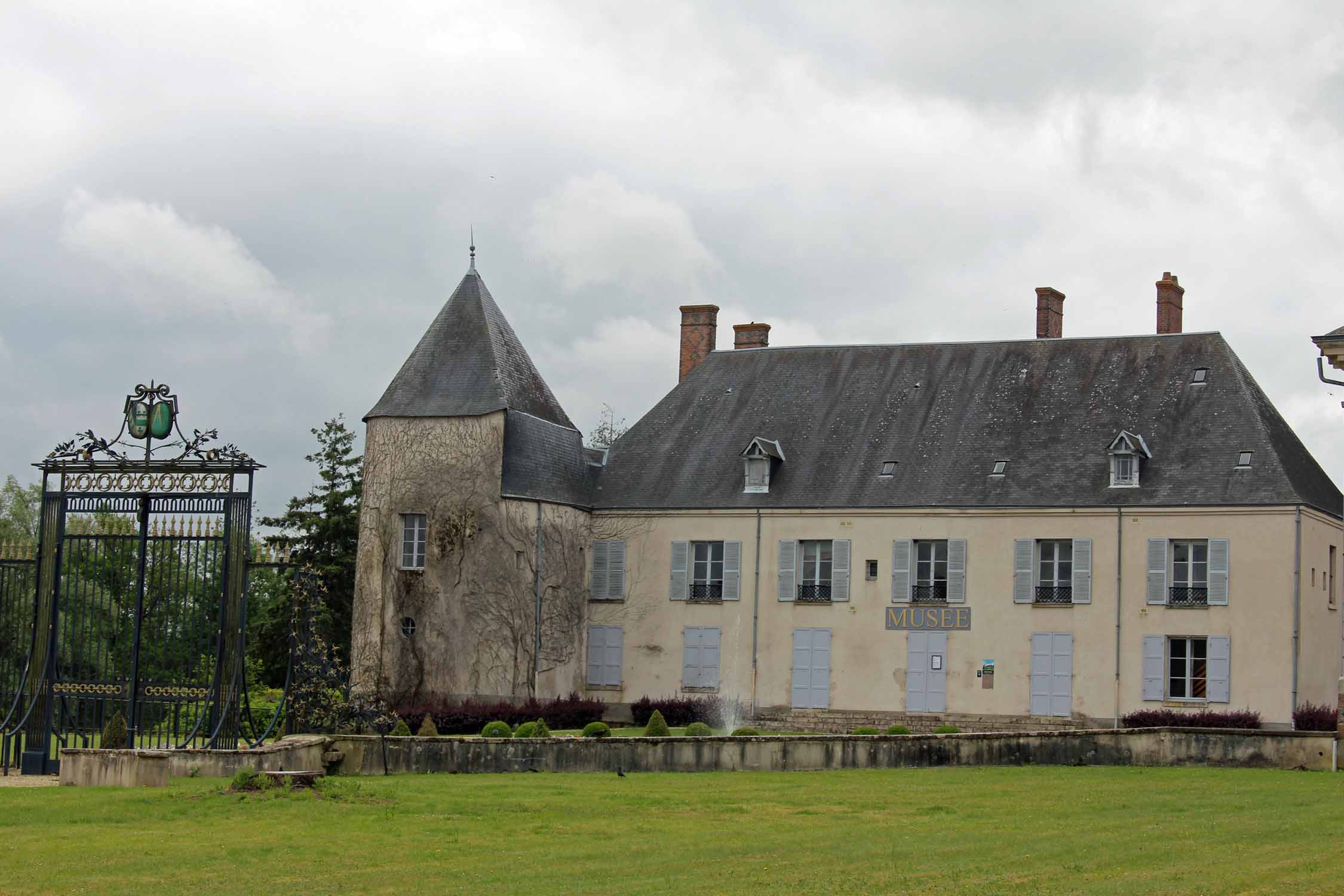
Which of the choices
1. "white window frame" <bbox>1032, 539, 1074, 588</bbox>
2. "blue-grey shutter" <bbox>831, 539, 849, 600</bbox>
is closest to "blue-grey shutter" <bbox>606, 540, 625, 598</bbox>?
"blue-grey shutter" <bbox>831, 539, 849, 600</bbox>

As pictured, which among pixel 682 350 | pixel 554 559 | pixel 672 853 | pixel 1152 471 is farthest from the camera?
pixel 682 350

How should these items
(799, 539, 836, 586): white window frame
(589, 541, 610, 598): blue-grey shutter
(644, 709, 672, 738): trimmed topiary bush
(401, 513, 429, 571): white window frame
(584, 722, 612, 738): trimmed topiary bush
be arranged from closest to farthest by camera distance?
1. (584, 722, 612, 738): trimmed topiary bush
2. (644, 709, 672, 738): trimmed topiary bush
3. (401, 513, 429, 571): white window frame
4. (799, 539, 836, 586): white window frame
5. (589, 541, 610, 598): blue-grey shutter

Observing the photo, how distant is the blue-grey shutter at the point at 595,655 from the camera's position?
35406 millimetres

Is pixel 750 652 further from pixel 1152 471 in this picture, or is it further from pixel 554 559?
pixel 1152 471

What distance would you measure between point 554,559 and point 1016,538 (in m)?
8.98

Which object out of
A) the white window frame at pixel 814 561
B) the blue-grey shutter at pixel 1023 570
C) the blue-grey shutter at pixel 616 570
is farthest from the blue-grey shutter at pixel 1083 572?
the blue-grey shutter at pixel 616 570

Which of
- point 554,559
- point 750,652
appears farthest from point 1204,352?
point 554,559

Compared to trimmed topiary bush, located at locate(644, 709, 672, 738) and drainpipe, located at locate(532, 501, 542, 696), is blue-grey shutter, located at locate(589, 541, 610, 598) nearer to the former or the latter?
drainpipe, located at locate(532, 501, 542, 696)

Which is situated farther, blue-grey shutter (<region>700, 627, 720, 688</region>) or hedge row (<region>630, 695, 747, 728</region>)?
blue-grey shutter (<region>700, 627, 720, 688</region>)

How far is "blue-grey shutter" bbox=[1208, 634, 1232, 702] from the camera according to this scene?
3089 centimetres

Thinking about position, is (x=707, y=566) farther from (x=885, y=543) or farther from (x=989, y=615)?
(x=989, y=615)

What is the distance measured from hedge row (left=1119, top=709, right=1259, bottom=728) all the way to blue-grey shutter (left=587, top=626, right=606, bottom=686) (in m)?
10.5

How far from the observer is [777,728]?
109 ft

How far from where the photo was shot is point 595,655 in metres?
35.5
